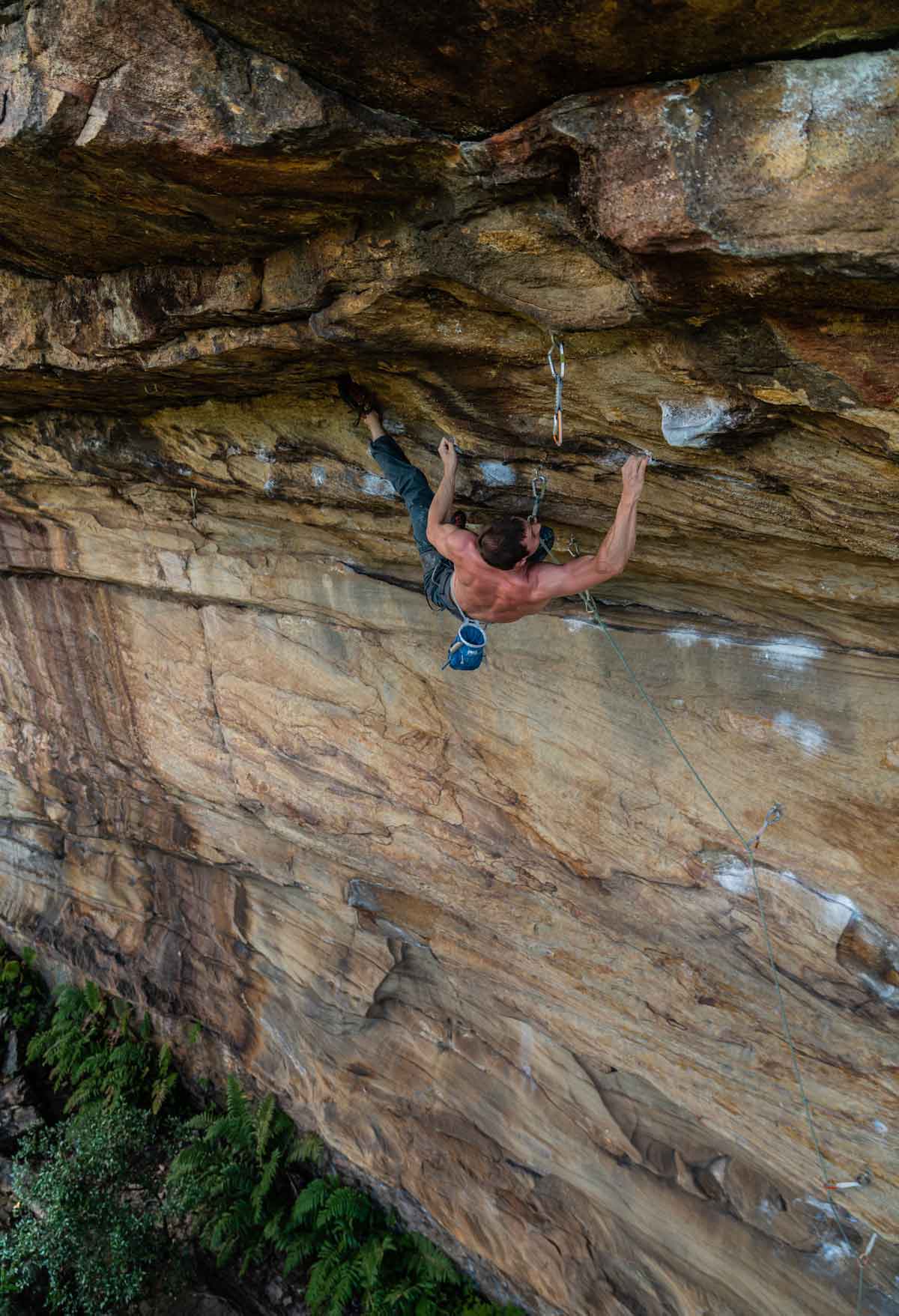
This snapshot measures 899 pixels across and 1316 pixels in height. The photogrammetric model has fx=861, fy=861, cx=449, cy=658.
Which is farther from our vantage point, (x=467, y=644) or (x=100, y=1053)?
(x=100, y=1053)

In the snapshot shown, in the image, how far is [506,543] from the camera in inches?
124

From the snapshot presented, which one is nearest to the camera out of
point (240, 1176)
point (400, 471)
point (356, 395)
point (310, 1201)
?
point (356, 395)

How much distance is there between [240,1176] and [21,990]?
4.13 m

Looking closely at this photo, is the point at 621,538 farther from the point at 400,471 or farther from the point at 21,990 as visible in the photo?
the point at 21,990

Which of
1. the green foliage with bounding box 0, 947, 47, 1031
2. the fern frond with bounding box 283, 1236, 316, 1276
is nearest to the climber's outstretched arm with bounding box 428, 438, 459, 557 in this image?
the fern frond with bounding box 283, 1236, 316, 1276

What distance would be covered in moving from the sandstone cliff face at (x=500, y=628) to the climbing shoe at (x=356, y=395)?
4.8 inches

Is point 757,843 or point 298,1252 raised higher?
point 757,843

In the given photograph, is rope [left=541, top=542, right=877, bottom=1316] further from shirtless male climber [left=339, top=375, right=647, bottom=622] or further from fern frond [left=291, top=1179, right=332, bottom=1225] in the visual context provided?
fern frond [left=291, top=1179, right=332, bottom=1225]

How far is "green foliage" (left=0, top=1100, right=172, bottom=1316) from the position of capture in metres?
6.65

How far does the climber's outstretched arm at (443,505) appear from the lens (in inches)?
129

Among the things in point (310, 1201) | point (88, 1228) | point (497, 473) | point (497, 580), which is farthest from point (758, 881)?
point (88, 1228)

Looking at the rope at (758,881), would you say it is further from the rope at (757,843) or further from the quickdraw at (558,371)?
the quickdraw at (558,371)

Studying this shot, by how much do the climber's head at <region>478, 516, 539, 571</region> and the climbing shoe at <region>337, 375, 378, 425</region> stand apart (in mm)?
783

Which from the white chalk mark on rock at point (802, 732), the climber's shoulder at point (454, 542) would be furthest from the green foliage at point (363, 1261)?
the climber's shoulder at point (454, 542)
